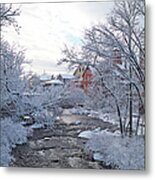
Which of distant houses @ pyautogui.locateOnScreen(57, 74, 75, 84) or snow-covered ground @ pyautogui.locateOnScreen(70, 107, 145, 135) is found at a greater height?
distant houses @ pyautogui.locateOnScreen(57, 74, 75, 84)

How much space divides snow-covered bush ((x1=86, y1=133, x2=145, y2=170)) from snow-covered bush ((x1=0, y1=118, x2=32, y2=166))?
32 centimetres

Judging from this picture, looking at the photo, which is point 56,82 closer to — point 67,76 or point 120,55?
point 67,76

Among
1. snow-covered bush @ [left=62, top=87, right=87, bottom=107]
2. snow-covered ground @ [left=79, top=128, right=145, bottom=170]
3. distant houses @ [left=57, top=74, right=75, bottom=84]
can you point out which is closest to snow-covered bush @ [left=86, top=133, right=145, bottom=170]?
snow-covered ground @ [left=79, top=128, right=145, bottom=170]

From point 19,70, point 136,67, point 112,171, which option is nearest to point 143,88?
point 136,67

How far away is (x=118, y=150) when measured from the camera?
208 centimetres

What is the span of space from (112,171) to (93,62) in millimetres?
521

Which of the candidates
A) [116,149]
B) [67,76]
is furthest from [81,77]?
[116,149]

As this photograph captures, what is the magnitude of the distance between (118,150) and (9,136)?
53cm

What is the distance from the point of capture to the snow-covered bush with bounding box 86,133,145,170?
6.76ft

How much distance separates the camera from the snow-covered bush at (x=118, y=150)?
6.76ft

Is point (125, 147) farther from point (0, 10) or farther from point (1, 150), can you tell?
point (0, 10)

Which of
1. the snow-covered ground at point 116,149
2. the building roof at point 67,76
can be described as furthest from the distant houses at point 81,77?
the snow-covered ground at point 116,149

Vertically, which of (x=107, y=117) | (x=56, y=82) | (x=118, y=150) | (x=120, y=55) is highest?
(x=120, y=55)

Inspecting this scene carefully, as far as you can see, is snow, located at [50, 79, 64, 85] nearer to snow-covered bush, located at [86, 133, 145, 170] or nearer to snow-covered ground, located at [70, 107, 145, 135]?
snow-covered ground, located at [70, 107, 145, 135]
